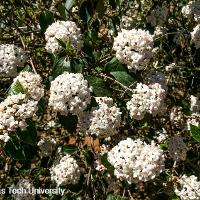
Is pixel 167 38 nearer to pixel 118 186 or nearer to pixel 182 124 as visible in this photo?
pixel 182 124

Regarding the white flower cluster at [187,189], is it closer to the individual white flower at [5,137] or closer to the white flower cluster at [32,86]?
→ the white flower cluster at [32,86]

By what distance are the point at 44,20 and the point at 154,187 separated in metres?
1.95

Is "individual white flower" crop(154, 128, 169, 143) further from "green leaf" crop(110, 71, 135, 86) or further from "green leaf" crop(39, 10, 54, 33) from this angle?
"green leaf" crop(39, 10, 54, 33)

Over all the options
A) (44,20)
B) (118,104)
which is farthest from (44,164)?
(44,20)

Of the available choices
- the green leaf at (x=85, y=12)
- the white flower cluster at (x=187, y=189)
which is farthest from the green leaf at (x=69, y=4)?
the white flower cluster at (x=187, y=189)

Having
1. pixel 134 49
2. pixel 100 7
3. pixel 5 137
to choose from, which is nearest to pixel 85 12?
pixel 100 7

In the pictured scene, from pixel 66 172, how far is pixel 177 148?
0.93 m

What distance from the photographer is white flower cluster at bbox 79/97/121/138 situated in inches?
126

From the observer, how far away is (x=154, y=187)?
15.1 ft

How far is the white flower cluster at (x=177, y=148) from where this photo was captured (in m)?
3.83

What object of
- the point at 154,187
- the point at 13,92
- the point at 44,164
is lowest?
the point at 154,187

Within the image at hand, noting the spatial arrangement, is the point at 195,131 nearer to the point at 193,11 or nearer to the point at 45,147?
the point at 193,11

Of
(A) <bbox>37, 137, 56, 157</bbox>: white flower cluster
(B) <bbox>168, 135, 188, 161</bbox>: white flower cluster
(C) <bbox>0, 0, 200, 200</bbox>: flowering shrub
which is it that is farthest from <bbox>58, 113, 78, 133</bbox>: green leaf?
(A) <bbox>37, 137, 56, 157</bbox>: white flower cluster

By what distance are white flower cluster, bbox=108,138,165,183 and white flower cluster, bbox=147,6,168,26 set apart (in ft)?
6.44
